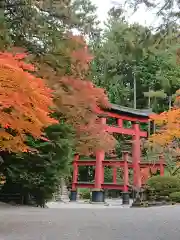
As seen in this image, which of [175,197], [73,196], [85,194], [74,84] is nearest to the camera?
[74,84]

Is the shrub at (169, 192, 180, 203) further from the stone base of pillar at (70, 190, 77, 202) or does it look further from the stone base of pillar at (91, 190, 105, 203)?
the stone base of pillar at (70, 190, 77, 202)

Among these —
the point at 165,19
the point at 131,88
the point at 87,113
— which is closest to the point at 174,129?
the point at 87,113

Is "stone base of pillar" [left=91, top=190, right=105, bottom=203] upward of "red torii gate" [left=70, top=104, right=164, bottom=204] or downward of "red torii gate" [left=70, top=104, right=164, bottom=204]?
downward

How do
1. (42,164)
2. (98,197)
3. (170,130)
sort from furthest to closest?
1. (98,197)
2. (170,130)
3. (42,164)

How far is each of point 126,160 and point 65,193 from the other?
7.70 meters

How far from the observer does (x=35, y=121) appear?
8.00 m

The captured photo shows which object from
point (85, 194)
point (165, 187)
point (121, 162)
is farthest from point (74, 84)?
point (85, 194)

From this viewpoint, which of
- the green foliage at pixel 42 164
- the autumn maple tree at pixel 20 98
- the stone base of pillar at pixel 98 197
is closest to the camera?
the autumn maple tree at pixel 20 98

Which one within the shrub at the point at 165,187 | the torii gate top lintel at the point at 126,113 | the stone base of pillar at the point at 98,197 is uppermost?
the torii gate top lintel at the point at 126,113

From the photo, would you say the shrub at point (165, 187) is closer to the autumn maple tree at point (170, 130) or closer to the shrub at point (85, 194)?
the autumn maple tree at point (170, 130)

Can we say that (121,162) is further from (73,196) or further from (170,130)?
(170,130)

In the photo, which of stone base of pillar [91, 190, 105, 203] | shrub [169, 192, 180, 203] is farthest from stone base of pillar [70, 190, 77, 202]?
shrub [169, 192, 180, 203]

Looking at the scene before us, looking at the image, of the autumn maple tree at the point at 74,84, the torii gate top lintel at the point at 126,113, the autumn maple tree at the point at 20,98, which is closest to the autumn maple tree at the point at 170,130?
the torii gate top lintel at the point at 126,113

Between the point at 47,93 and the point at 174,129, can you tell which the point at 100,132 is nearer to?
the point at 174,129
